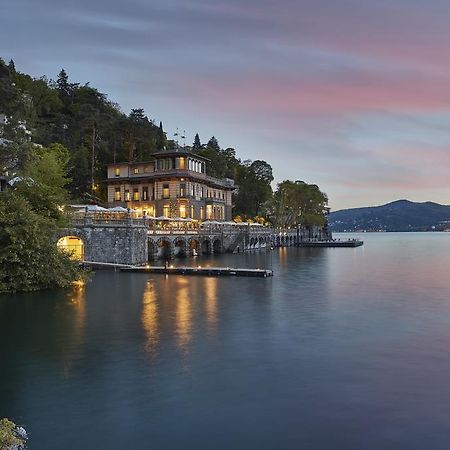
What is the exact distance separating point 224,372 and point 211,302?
16909 mm

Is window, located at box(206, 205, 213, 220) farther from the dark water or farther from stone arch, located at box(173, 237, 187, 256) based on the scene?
the dark water

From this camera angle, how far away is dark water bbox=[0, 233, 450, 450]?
1484 centimetres

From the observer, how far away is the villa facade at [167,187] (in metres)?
93.7

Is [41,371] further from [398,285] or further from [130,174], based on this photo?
[130,174]

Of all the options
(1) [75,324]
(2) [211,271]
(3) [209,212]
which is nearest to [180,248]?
(3) [209,212]

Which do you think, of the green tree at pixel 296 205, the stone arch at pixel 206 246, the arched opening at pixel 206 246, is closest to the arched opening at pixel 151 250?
the stone arch at pixel 206 246

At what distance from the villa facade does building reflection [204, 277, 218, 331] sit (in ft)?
146

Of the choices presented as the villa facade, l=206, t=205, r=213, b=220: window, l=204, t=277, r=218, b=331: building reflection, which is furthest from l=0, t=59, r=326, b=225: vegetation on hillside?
l=204, t=277, r=218, b=331: building reflection

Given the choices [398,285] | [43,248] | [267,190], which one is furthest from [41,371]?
[267,190]

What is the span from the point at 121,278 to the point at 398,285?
1166 inches

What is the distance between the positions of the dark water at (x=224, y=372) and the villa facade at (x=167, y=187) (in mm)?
54967

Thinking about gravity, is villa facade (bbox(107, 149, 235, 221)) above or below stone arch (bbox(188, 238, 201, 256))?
above

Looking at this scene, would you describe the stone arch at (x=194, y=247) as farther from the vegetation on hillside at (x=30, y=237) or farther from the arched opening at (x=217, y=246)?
the vegetation on hillside at (x=30, y=237)

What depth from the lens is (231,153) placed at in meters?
147
